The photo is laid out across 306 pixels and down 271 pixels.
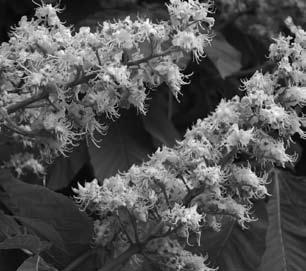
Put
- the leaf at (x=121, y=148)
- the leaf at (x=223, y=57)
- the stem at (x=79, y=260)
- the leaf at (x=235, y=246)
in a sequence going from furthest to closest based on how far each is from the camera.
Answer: the leaf at (x=223, y=57) < the leaf at (x=121, y=148) < the leaf at (x=235, y=246) < the stem at (x=79, y=260)

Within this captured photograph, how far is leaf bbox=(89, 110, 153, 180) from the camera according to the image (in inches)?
88.0

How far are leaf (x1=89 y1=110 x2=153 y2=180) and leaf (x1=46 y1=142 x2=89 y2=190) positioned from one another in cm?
10

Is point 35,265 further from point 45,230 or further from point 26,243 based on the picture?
point 45,230

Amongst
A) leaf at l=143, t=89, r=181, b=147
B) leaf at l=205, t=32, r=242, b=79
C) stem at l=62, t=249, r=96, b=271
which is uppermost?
leaf at l=205, t=32, r=242, b=79

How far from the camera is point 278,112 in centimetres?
154

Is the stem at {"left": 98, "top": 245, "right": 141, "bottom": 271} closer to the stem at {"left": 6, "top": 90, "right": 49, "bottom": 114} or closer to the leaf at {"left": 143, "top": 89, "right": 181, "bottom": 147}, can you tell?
the stem at {"left": 6, "top": 90, "right": 49, "bottom": 114}

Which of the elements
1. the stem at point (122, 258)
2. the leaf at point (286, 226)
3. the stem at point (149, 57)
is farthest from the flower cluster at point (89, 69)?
the leaf at point (286, 226)

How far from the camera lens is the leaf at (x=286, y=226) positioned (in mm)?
2004

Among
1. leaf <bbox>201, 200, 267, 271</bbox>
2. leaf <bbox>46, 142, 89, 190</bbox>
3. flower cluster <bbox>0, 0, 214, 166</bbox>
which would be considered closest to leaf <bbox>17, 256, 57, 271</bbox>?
flower cluster <bbox>0, 0, 214, 166</bbox>

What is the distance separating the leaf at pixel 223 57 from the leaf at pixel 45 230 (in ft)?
2.64

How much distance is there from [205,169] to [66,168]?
942 mm

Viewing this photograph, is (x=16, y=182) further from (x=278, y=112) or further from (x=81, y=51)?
(x=278, y=112)

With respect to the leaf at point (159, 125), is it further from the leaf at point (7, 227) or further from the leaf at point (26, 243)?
the leaf at point (26, 243)

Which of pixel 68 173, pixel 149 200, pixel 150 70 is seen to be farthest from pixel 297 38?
pixel 68 173
